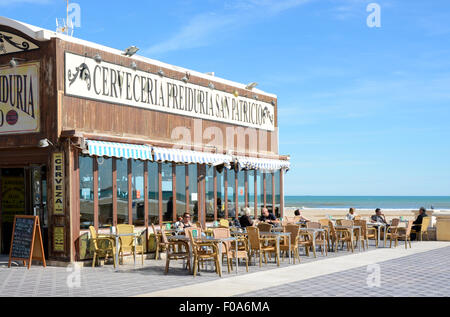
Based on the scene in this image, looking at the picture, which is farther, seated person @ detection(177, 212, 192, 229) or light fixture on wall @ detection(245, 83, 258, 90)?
light fixture on wall @ detection(245, 83, 258, 90)

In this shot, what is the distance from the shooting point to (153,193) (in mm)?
15539

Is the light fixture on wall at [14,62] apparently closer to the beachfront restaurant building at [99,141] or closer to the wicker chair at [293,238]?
the beachfront restaurant building at [99,141]

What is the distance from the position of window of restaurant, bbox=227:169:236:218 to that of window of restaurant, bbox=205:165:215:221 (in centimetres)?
81

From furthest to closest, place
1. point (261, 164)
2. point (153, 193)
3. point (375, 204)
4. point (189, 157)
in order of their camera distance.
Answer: point (375, 204), point (261, 164), point (189, 157), point (153, 193)

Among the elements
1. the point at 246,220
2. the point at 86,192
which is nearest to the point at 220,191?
the point at 246,220

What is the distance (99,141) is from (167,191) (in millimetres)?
3175

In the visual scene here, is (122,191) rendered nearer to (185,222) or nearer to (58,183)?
(185,222)

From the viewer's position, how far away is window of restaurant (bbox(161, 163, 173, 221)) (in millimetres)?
15891

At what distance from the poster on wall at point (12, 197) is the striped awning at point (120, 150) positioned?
3.10 metres

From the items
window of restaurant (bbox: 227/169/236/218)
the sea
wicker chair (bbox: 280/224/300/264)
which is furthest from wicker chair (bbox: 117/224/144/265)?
the sea

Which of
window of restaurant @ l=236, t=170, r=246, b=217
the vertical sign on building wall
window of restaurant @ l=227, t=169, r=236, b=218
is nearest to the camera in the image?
the vertical sign on building wall

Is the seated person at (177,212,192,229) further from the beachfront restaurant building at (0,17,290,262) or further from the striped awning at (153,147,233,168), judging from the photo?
the striped awning at (153,147,233,168)

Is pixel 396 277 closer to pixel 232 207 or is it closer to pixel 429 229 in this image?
pixel 232 207

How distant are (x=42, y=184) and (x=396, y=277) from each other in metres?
8.20
